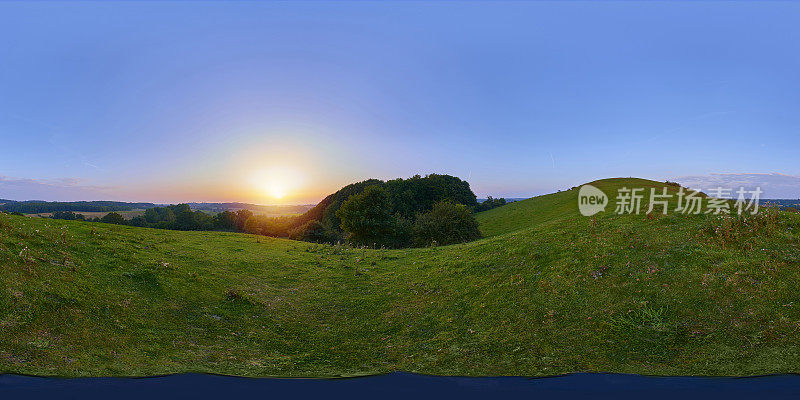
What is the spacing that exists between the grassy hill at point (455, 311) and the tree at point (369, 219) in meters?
33.6

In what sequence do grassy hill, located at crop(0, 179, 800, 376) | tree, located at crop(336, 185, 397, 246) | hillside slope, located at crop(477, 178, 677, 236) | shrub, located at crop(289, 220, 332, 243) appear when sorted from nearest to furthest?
grassy hill, located at crop(0, 179, 800, 376) → tree, located at crop(336, 185, 397, 246) → hillside slope, located at crop(477, 178, 677, 236) → shrub, located at crop(289, 220, 332, 243)

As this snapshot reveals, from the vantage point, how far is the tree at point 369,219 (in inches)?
2034

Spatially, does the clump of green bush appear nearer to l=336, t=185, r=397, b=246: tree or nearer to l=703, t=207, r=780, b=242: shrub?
l=336, t=185, r=397, b=246: tree

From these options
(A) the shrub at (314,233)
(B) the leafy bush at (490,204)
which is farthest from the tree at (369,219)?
(B) the leafy bush at (490,204)

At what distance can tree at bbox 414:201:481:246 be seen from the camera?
48.2 m

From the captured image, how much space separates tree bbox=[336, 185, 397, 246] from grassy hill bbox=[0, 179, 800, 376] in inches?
1323

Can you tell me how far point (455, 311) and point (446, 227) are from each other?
120 ft

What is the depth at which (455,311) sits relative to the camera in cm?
1241

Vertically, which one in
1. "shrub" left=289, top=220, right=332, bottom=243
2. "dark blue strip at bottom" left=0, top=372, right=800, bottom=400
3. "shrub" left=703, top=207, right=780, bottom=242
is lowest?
"shrub" left=289, top=220, right=332, bottom=243

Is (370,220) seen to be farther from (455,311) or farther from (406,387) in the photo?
(406,387)

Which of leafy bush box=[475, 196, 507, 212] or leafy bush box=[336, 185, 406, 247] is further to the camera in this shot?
leafy bush box=[475, 196, 507, 212]

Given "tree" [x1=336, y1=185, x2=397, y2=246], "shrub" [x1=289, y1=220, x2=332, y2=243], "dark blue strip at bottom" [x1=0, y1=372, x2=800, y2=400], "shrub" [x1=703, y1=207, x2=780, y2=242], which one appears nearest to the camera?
"dark blue strip at bottom" [x1=0, y1=372, x2=800, y2=400]

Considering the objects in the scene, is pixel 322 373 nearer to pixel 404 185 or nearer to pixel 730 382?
pixel 730 382

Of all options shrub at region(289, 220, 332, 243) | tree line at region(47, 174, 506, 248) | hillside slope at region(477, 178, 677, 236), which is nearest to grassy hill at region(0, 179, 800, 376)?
tree line at region(47, 174, 506, 248)
